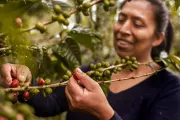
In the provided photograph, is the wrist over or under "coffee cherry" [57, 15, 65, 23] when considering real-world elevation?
under

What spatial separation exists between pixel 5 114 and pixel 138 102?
1598 millimetres

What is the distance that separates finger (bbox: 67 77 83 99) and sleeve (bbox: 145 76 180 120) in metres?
0.70

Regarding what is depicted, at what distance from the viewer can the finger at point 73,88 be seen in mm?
1173

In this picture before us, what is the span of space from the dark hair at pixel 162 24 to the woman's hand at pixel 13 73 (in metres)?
1.18

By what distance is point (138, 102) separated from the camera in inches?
78.5

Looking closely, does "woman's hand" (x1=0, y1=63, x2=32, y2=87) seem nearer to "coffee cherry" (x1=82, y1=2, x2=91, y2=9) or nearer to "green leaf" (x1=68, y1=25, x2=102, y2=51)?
"coffee cherry" (x1=82, y1=2, x2=91, y2=9)

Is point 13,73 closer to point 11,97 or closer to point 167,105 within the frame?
point 11,97

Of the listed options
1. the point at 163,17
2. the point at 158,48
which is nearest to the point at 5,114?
the point at 163,17

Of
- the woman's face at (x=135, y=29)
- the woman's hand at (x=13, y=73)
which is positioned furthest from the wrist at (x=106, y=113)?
the woman's face at (x=135, y=29)

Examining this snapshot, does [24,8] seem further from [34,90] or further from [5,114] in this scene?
[5,114]

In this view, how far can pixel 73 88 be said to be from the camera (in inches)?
46.8

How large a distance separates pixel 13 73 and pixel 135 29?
3.29 ft

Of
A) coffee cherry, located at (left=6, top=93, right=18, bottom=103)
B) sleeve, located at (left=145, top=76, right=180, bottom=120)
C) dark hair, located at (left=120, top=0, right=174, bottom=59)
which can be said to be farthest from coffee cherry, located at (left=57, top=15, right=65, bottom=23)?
dark hair, located at (left=120, top=0, right=174, bottom=59)

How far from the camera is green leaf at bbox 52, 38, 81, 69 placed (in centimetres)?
182
